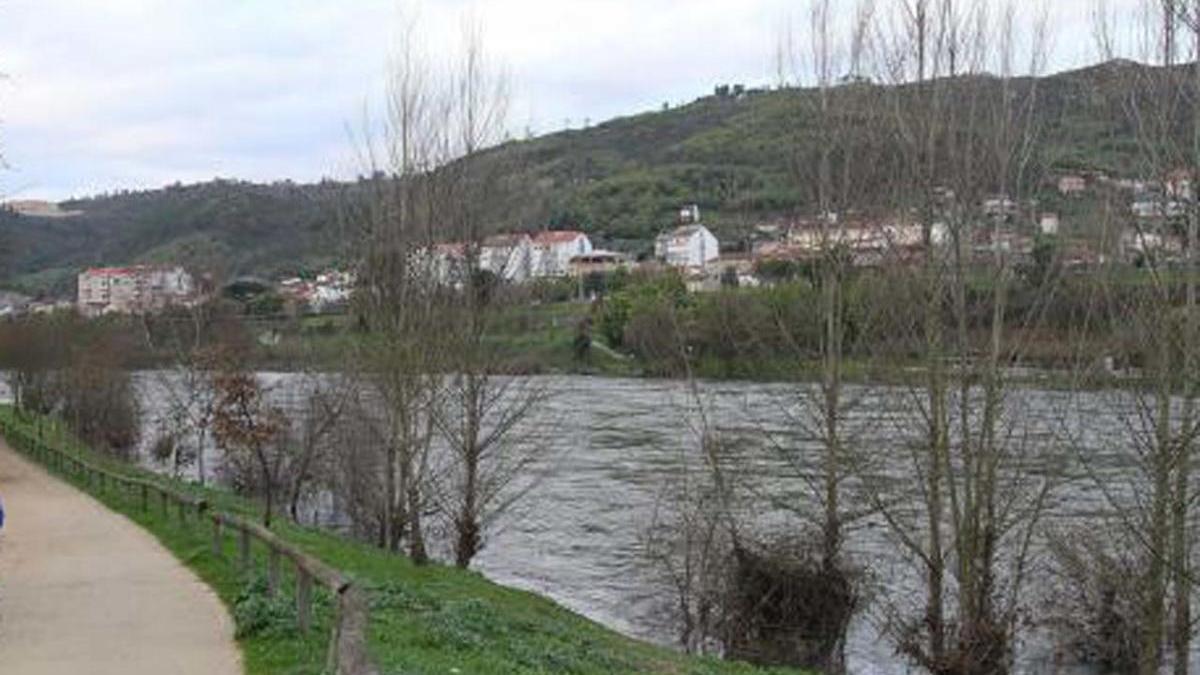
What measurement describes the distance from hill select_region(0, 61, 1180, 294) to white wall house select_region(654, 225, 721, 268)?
2.66 meters

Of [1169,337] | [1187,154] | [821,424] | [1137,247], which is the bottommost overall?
[821,424]

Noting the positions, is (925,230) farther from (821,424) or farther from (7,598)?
(7,598)

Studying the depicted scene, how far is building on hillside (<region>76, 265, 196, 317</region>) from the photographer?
8962 cm

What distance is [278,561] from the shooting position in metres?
13.7

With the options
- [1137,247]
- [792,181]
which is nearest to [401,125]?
[792,181]

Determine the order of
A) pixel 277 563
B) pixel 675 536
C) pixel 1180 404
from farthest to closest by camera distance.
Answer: pixel 675 536, pixel 1180 404, pixel 277 563

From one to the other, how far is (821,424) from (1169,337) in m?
5.83

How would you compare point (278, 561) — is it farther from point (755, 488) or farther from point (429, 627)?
point (755, 488)

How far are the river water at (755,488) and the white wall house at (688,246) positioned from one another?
88077 mm

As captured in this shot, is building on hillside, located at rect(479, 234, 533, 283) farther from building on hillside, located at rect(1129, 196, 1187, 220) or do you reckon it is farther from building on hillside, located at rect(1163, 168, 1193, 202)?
building on hillside, located at rect(1163, 168, 1193, 202)

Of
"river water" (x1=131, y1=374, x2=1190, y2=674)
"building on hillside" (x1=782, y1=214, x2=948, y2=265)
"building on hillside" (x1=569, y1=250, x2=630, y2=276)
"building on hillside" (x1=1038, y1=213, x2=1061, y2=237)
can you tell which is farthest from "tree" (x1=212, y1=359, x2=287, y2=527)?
"building on hillside" (x1=569, y1=250, x2=630, y2=276)

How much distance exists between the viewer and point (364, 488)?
30172mm

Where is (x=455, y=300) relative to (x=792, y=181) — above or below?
below

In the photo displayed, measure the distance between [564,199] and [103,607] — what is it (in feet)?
182
